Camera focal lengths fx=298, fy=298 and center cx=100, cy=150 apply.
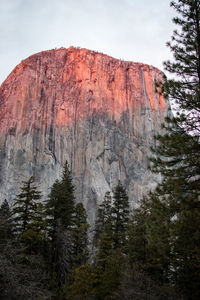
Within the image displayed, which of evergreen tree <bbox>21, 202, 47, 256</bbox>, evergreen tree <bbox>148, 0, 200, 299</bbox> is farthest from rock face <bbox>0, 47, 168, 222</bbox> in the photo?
evergreen tree <bbox>148, 0, 200, 299</bbox>

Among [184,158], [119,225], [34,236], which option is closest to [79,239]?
[119,225]

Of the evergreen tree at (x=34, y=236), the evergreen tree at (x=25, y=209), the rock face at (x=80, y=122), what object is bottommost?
the evergreen tree at (x=34, y=236)

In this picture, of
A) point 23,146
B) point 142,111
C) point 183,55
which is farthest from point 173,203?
point 142,111

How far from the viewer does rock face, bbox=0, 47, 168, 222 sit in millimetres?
55875

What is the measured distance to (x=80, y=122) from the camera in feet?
209

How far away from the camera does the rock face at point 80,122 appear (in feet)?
183

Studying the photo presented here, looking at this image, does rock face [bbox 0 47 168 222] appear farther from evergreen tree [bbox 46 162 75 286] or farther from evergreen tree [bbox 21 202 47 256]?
evergreen tree [bbox 21 202 47 256]

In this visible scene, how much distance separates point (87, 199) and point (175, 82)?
4489 centimetres

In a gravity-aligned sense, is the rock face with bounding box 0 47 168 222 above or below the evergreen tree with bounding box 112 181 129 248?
above

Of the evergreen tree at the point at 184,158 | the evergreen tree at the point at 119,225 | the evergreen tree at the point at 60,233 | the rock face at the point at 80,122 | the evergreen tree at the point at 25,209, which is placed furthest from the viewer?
the rock face at the point at 80,122

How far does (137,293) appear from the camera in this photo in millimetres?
11484

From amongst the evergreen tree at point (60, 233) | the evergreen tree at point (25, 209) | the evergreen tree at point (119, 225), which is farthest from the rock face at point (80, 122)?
the evergreen tree at point (25, 209)

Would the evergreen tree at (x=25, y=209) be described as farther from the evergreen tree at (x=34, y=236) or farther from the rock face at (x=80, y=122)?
the rock face at (x=80, y=122)

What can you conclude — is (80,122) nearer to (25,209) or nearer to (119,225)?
(119,225)
